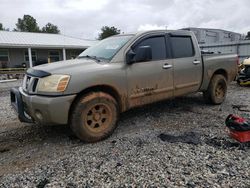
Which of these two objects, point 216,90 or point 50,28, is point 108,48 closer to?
point 216,90

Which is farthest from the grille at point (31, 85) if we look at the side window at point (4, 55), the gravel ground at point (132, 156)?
the side window at point (4, 55)

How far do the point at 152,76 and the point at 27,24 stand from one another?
6091 cm

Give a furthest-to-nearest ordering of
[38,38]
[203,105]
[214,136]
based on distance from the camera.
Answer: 1. [38,38]
2. [203,105]
3. [214,136]

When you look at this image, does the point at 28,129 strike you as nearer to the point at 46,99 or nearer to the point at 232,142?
the point at 46,99

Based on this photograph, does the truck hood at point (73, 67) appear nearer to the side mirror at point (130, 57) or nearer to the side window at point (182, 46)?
the side mirror at point (130, 57)

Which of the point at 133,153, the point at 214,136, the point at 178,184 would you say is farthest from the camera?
the point at 214,136

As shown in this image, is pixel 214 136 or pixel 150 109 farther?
pixel 150 109

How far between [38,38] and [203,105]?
949 inches

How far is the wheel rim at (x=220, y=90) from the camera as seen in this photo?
21.5 ft

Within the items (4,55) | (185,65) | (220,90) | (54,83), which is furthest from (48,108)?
(4,55)

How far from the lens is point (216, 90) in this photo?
653 centimetres

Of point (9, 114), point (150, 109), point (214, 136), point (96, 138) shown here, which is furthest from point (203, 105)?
point (9, 114)

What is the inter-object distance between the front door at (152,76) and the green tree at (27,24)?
192 feet

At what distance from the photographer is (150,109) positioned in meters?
6.09
